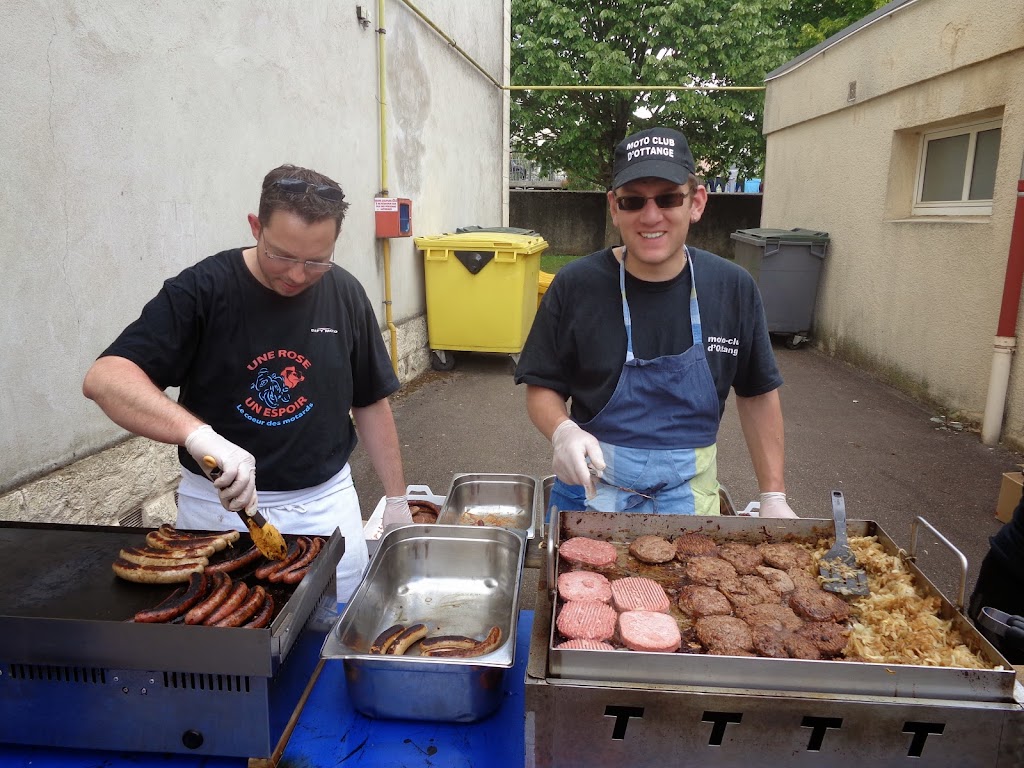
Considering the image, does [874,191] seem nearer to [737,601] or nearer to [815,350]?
[815,350]

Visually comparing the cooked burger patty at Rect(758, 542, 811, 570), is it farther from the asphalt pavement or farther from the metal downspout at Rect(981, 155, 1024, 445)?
the metal downspout at Rect(981, 155, 1024, 445)

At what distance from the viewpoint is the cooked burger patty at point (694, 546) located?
2.29 m

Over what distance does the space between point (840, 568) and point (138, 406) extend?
83.9 inches

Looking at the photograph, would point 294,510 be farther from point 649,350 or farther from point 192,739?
point 649,350

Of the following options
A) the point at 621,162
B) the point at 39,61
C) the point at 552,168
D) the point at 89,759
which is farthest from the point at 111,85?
the point at 552,168

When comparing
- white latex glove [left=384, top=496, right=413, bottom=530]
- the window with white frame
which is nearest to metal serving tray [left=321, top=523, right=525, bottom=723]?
white latex glove [left=384, top=496, right=413, bottom=530]

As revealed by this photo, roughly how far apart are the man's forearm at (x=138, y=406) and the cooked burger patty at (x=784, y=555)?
1759 mm

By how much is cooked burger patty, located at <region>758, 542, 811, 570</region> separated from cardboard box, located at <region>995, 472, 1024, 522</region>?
380 cm

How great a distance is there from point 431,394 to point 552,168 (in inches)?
638

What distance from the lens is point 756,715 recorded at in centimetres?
153

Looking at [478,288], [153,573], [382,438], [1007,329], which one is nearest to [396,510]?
[382,438]

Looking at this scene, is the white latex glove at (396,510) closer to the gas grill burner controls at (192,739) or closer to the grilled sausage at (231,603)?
the grilled sausage at (231,603)

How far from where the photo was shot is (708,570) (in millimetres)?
2188

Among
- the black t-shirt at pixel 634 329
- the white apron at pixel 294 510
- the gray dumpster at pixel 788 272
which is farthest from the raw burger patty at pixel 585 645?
the gray dumpster at pixel 788 272
